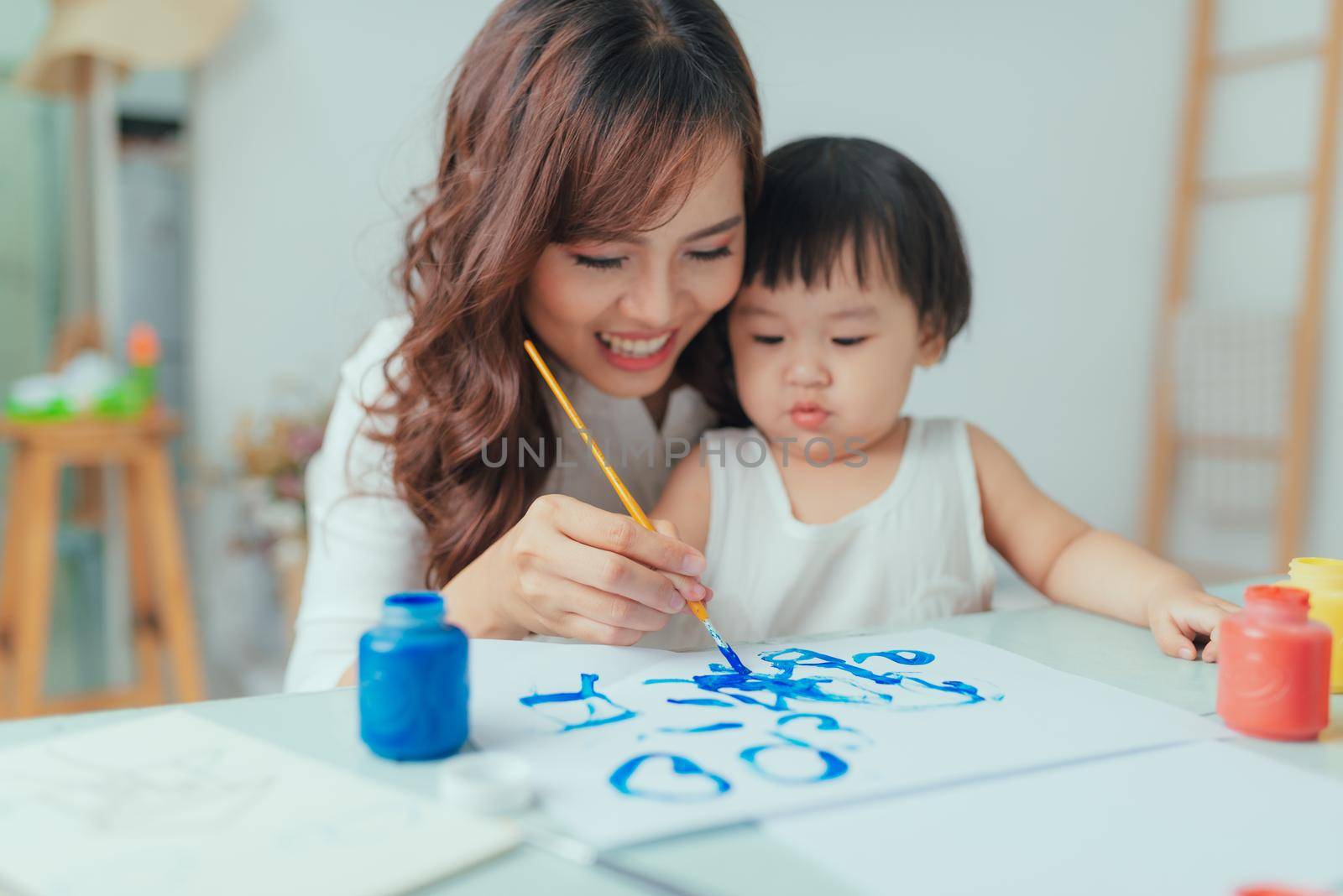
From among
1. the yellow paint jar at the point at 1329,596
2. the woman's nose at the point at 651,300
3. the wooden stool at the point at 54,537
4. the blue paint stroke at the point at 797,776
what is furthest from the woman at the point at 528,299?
the wooden stool at the point at 54,537

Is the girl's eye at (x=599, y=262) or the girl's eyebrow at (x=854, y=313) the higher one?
the girl's eye at (x=599, y=262)

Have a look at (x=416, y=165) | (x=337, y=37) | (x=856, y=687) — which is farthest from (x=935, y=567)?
(x=337, y=37)

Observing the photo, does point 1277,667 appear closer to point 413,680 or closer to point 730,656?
point 730,656

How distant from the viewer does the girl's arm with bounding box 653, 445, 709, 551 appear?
1.29 meters

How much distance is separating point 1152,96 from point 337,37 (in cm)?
246

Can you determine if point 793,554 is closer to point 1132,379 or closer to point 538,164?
point 538,164

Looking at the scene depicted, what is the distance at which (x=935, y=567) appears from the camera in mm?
1288

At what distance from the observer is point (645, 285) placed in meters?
1.10

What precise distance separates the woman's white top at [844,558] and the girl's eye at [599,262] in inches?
12.1

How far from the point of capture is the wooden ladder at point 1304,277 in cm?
315

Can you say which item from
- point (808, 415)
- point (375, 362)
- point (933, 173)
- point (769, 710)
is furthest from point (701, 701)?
point (933, 173)

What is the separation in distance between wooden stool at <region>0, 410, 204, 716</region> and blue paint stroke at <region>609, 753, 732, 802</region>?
1.97 metres

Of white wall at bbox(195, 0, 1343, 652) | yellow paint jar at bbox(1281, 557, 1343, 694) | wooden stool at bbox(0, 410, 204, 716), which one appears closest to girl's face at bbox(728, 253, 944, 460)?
yellow paint jar at bbox(1281, 557, 1343, 694)

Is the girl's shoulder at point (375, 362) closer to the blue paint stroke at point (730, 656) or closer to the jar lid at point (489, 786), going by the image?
the blue paint stroke at point (730, 656)
